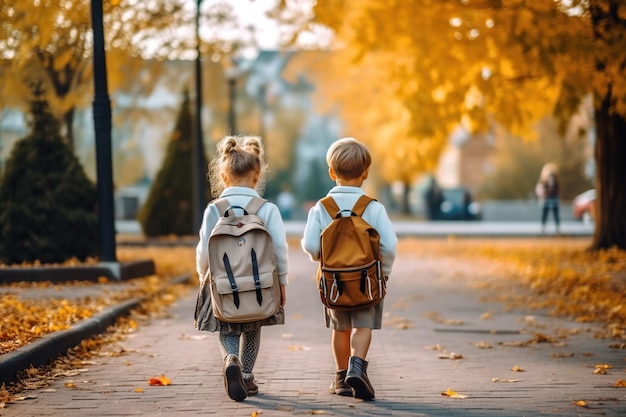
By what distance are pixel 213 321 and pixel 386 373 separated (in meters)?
1.64

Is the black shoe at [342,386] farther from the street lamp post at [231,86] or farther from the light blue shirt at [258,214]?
the street lamp post at [231,86]

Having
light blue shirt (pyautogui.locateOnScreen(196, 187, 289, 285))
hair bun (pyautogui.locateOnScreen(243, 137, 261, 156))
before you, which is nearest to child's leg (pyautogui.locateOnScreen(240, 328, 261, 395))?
light blue shirt (pyautogui.locateOnScreen(196, 187, 289, 285))

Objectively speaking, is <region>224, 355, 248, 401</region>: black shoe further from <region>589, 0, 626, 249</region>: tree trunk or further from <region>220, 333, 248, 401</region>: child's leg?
<region>589, 0, 626, 249</region>: tree trunk

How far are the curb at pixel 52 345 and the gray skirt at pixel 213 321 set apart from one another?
137 cm

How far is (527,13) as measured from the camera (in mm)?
12633

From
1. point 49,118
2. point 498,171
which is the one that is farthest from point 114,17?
point 498,171

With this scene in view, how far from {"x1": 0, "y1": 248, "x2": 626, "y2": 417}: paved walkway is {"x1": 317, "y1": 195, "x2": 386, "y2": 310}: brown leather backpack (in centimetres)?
65

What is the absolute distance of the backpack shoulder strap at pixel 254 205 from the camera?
19.5 ft

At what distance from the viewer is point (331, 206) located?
235 inches

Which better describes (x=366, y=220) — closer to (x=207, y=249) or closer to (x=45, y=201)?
(x=207, y=249)

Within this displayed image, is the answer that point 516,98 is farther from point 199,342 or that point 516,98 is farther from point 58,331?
point 58,331

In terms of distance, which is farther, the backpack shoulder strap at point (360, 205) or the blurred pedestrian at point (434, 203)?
the blurred pedestrian at point (434, 203)

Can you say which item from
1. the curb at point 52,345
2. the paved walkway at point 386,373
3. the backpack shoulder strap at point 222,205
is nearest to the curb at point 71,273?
the paved walkway at point 386,373

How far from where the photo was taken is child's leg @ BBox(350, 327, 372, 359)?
5969mm
